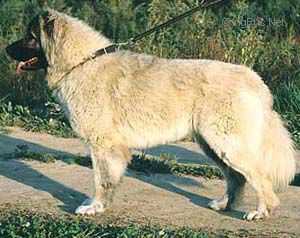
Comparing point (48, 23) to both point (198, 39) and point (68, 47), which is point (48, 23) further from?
point (198, 39)

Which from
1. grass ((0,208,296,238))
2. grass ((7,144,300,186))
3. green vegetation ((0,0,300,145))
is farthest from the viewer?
green vegetation ((0,0,300,145))

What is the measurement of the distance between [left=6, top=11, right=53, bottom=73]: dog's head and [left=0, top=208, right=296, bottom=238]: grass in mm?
1431

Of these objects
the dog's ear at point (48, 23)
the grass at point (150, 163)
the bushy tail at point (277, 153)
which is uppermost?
the dog's ear at point (48, 23)

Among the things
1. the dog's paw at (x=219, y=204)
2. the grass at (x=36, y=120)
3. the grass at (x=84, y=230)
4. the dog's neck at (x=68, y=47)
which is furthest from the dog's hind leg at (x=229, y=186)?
the grass at (x=36, y=120)

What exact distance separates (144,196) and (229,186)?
78cm

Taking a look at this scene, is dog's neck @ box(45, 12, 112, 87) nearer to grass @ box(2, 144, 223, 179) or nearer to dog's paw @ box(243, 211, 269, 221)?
grass @ box(2, 144, 223, 179)

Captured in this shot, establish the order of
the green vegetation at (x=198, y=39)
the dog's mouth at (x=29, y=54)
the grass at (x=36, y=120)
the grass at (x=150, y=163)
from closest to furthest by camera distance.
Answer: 1. the dog's mouth at (x=29, y=54)
2. the grass at (x=150, y=163)
3. the grass at (x=36, y=120)
4. the green vegetation at (x=198, y=39)

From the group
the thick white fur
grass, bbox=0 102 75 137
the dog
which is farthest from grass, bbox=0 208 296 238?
grass, bbox=0 102 75 137

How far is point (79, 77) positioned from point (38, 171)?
1.62m

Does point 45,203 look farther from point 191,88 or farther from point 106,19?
point 106,19

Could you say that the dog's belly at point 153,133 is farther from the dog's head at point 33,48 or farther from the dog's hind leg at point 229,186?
the dog's head at point 33,48

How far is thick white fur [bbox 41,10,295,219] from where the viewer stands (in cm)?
639

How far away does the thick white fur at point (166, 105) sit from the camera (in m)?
6.39

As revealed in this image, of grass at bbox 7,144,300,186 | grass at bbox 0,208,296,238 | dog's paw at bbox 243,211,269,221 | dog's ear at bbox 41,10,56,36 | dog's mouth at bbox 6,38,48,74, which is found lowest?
grass at bbox 7,144,300,186
